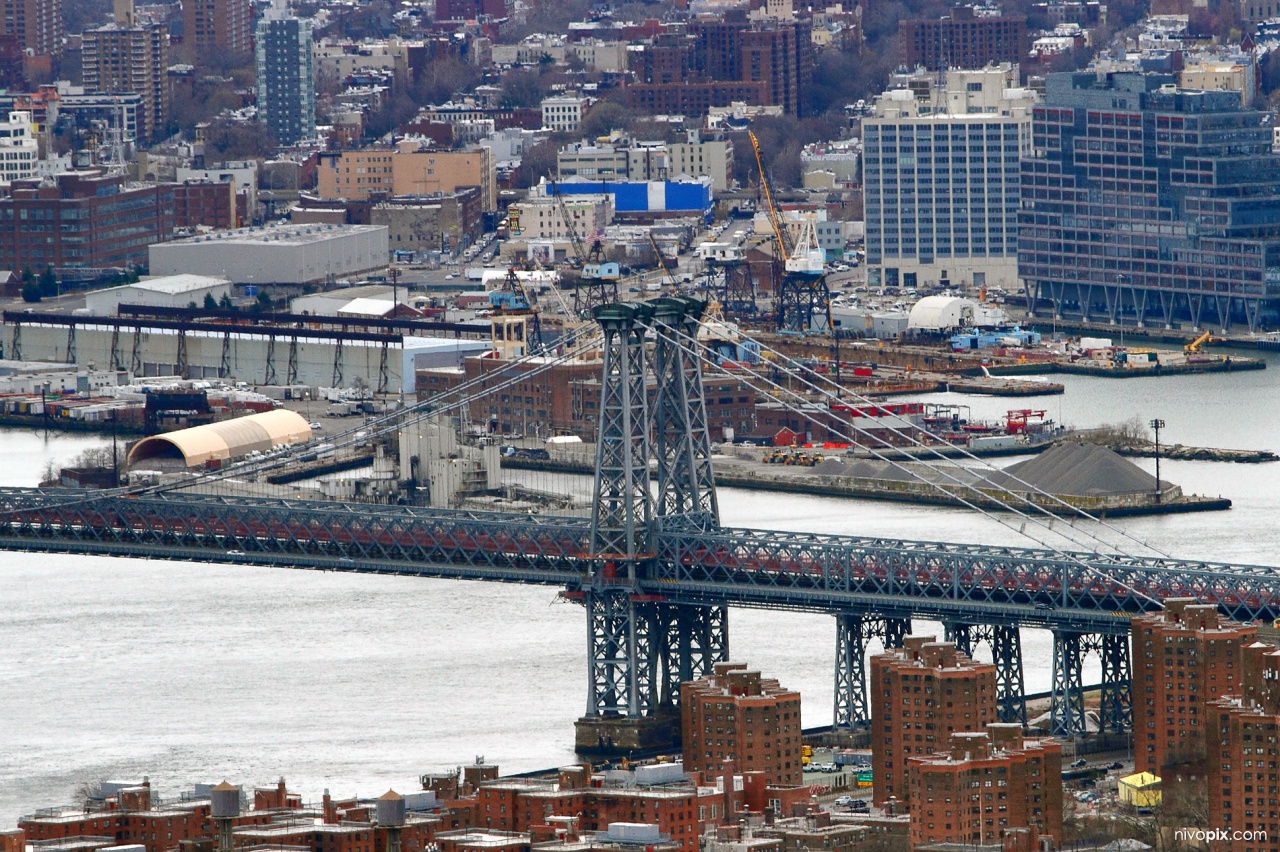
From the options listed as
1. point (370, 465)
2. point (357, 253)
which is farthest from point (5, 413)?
point (357, 253)

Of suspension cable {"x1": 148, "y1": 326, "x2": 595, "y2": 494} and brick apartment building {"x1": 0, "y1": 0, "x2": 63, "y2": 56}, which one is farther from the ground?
brick apartment building {"x1": 0, "y1": 0, "x2": 63, "y2": 56}

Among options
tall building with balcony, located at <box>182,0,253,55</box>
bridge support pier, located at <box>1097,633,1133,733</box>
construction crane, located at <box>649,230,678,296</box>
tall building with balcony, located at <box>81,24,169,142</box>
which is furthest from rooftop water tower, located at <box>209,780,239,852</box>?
tall building with balcony, located at <box>182,0,253,55</box>

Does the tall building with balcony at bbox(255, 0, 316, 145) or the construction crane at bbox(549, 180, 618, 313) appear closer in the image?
the construction crane at bbox(549, 180, 618, 313)

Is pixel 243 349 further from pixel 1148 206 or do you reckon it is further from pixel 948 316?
pixel 1148 206

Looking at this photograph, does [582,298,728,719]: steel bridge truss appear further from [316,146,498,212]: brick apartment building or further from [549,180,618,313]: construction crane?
[316,146,498,212]: brick apartment building

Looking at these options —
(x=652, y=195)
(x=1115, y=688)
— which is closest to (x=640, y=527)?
(x=1115, y=688)

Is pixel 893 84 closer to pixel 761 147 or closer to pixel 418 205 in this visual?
pixel 761 147

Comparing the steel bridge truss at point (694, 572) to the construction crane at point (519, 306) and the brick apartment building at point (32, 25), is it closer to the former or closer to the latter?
the construction crane at point (519, 306)

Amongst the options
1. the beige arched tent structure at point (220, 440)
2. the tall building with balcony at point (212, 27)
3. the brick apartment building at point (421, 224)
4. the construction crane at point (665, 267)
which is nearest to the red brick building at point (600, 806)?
the beige arched tent structure at point (220, 440)
